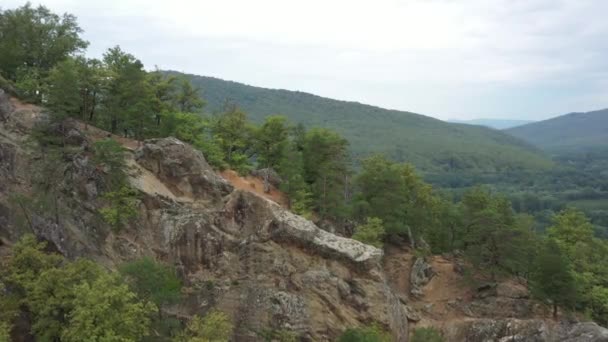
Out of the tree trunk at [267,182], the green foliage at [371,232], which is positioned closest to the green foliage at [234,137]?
the tree trunk at [267,182]

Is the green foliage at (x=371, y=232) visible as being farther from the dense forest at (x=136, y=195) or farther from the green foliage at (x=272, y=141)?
the green foliage at (x=272, y=141)

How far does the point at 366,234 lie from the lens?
46.5 m

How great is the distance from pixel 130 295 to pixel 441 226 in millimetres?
36704

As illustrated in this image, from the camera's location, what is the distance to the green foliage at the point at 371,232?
46562 millimetres

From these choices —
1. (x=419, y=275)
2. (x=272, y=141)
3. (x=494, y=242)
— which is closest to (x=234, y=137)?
(x=272, y=141)

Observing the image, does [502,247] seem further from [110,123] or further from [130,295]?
[110,123]

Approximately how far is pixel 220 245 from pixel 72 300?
46.1 feet

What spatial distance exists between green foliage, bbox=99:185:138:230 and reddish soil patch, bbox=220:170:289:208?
13741 mm

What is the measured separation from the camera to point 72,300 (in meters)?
26.5

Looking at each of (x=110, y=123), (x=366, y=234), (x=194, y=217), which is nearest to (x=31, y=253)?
(x=194, y=217)

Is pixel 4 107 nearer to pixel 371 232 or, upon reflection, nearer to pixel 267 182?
pixel 267 182

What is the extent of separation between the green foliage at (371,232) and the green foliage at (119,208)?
20.4 meters

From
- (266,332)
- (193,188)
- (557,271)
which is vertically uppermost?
(193,188)

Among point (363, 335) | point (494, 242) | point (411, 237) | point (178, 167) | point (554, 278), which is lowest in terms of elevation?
point (363, 335)
